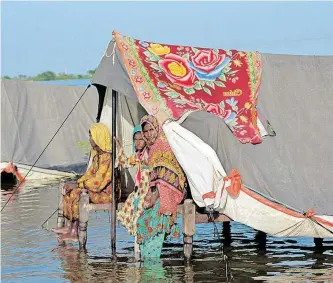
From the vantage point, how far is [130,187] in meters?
9.87

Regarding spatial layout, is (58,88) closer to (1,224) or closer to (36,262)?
(1,224)

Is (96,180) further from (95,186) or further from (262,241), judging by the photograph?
(262,241)

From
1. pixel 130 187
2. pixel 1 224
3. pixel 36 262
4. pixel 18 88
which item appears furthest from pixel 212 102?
pixel 18 88

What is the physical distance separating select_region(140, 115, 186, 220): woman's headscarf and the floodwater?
65 cm

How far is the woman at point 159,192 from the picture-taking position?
8.27 metres

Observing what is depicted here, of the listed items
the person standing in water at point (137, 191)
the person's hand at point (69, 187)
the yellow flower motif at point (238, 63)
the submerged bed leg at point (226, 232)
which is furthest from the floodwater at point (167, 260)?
the yellow flower motif at point (238, 63)

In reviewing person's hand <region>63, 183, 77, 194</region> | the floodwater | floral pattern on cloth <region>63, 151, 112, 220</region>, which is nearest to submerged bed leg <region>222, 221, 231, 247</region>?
the floodwater

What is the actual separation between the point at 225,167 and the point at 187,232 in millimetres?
765

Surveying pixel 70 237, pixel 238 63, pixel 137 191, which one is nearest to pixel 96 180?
pixel 137 191

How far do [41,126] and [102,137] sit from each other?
416 inches

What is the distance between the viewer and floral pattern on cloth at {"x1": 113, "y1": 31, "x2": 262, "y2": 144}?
27.9ft

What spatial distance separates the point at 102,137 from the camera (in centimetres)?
926

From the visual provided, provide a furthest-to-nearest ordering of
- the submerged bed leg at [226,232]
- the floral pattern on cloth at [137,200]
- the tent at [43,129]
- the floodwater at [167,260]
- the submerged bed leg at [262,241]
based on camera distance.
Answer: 1. the tent at [43,129]
2. the submerged bed leg at [226,232]
3. the submerged bed leg at [262,241]
4. the floral pattern on cloth at [137,200]
5. the floodwater at [167,260]

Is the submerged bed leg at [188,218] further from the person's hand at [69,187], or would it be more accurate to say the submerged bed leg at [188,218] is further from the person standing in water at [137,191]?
the person's hand at [69,187]
